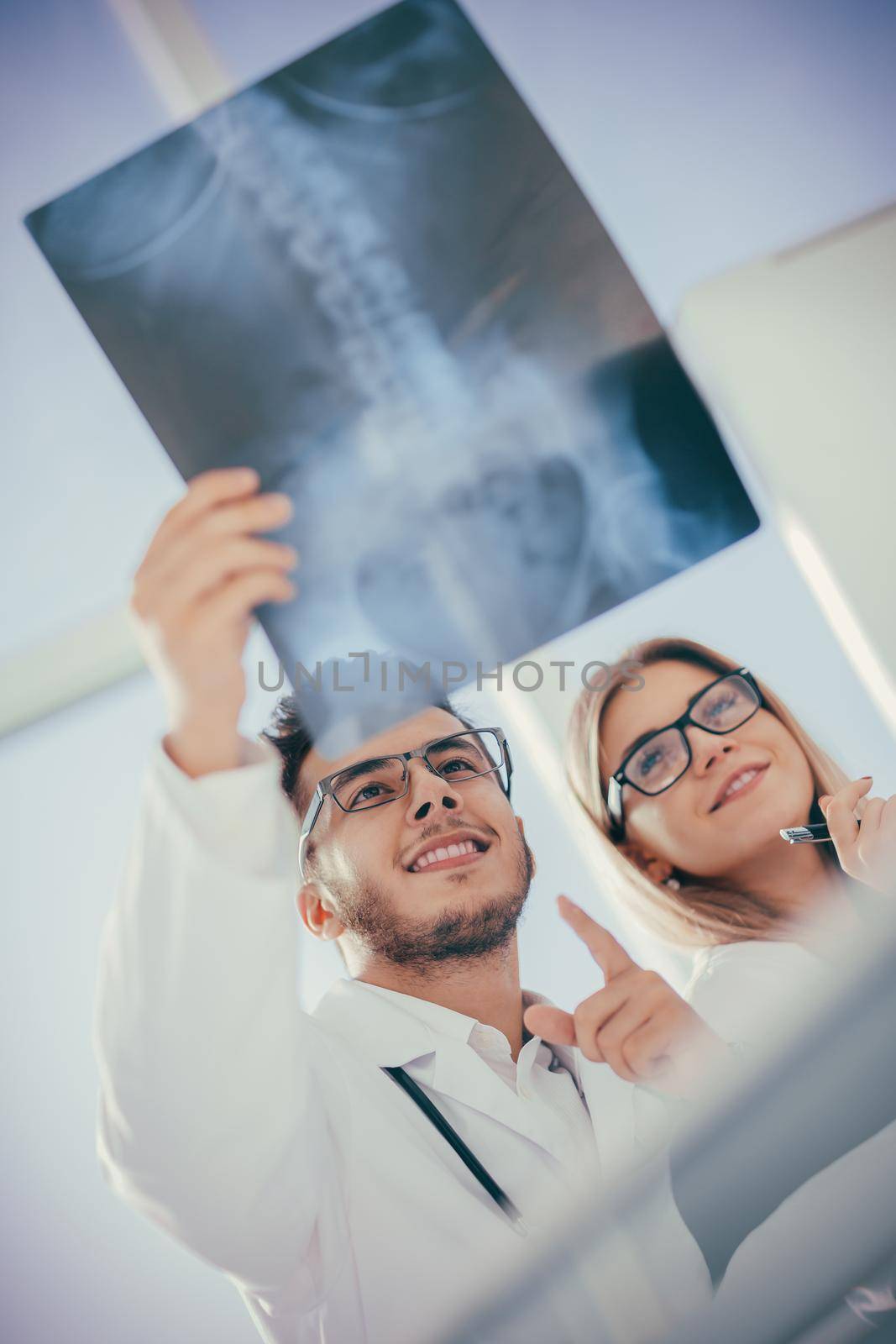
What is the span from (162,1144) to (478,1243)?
318 millimetres

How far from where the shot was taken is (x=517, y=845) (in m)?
1.05

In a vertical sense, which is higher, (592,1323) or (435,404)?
(435,404)

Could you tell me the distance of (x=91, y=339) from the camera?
1122mm

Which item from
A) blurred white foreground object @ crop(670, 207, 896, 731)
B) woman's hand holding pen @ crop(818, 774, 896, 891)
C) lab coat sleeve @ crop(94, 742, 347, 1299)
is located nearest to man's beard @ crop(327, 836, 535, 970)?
lab coat sleeve @ crop(94, 742, 347, 1299)

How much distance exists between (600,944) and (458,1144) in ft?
0.82

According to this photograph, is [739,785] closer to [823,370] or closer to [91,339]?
[823,370]

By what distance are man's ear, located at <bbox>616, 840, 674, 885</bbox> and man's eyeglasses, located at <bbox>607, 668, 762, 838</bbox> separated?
2 centimetres

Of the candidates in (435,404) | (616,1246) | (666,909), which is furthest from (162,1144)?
(435,404)

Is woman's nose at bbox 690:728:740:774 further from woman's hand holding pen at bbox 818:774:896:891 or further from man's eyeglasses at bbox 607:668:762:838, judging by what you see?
woman's hand holding pen at bbox 818:774:896:891

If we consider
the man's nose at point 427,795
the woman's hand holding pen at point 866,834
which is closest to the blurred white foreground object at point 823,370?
the woman's hand holding pen at point 866,834

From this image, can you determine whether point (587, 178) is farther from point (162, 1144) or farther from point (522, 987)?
point (162, 1144)

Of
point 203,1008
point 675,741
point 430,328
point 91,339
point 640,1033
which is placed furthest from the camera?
point 91,339

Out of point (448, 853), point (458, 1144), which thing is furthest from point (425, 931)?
point (458, 1144)

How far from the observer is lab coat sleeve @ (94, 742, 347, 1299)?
658 millimetres
